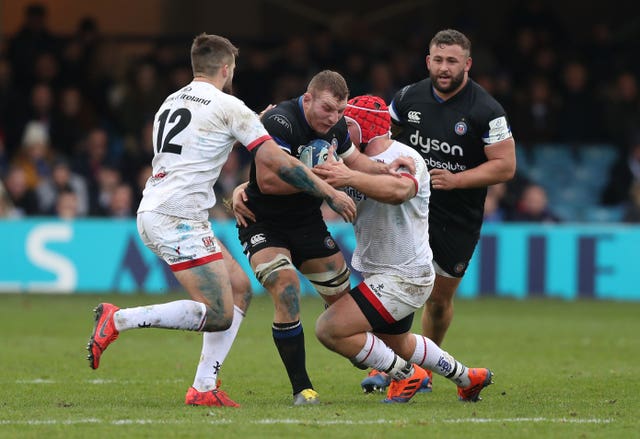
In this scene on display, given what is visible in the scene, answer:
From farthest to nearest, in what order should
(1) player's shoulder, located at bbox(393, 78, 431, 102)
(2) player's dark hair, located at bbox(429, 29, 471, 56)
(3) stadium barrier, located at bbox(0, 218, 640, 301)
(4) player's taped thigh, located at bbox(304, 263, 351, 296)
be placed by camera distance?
(3) stadium barrier, located at bbox(0, 218, 640, 301)
(1) player's shoulder, located at bbox(393, 78, 431, 102)
(2) player's dark hair, located at bbox(429, 29, 471, 56)
(4) player's taped thigh, located at bbox(304, 263, 351, 296)

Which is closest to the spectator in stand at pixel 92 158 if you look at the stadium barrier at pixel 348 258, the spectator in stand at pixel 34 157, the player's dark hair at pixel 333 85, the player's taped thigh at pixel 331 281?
the spectator in stand at pixel 34 157

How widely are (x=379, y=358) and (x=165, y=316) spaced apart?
4.49 feet

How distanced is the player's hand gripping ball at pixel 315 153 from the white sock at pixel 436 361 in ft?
4.35

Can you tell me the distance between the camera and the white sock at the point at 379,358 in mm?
8047

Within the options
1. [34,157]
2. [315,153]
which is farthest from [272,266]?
[34,157]

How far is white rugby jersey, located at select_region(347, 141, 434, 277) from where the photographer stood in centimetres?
809

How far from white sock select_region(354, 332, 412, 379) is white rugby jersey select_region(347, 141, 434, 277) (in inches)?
17.9

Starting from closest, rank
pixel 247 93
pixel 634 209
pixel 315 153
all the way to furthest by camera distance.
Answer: pixel 315 153
pixel 634 209
pixel 247 93

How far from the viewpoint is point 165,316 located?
7.73m

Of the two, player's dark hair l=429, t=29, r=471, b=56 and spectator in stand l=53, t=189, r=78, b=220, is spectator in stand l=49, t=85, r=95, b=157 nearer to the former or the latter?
spectator in stand l=53, t=189, r=78, b=220

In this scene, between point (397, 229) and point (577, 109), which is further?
point (577, 109)

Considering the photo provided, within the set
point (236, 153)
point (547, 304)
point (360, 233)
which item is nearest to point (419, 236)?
point (360, 233)

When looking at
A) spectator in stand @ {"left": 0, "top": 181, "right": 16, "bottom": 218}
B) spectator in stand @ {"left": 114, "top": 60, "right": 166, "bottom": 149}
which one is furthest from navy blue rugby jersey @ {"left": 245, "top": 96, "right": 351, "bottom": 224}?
spectator in stand @ {"left": 114, "top": 60, "right": 166, "bottom": 149}

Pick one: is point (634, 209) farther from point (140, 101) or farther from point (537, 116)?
point (140, 101)
